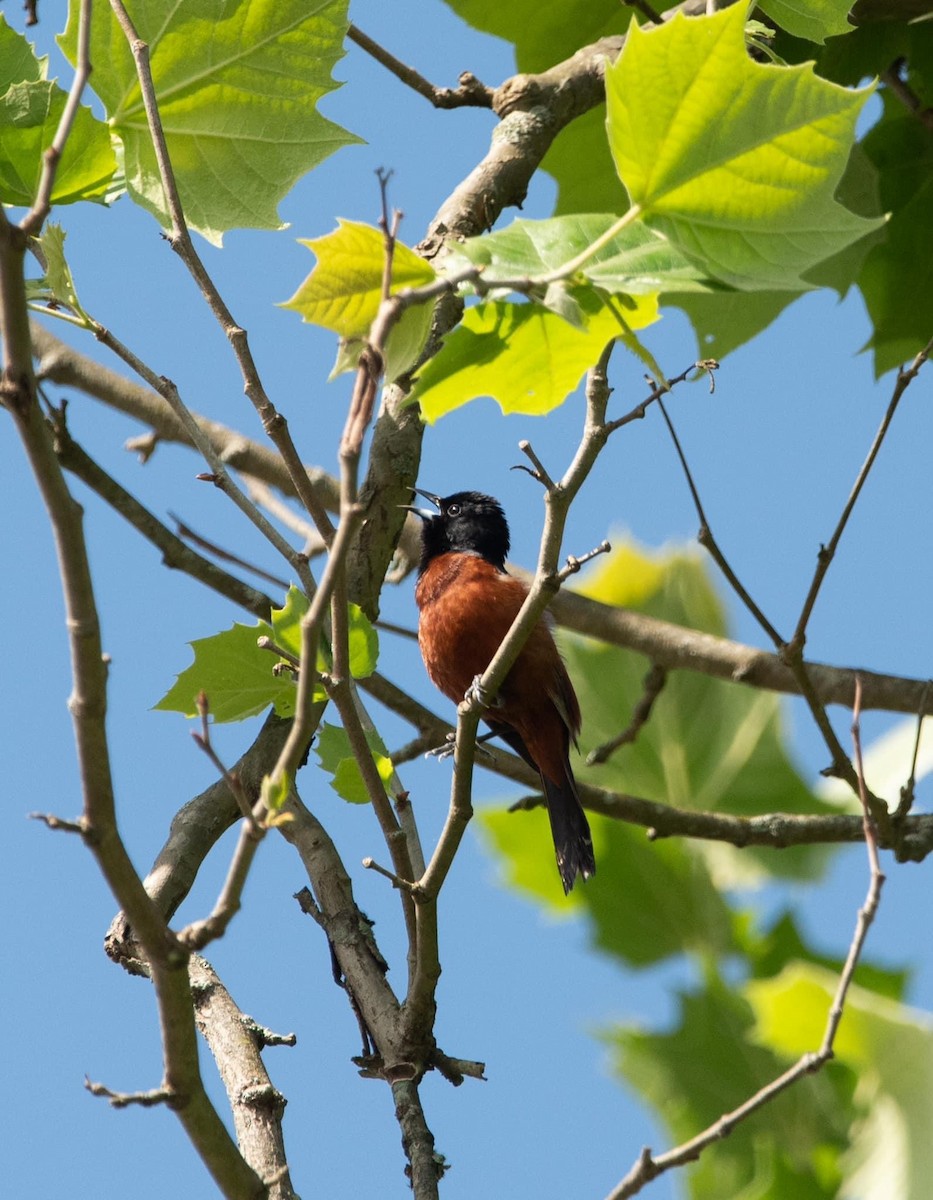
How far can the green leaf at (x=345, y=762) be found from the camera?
2.39m

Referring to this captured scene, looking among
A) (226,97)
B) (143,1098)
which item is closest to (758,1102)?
(143,1098)

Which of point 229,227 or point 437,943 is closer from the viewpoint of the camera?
point 437,943

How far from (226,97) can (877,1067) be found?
7.48 ft

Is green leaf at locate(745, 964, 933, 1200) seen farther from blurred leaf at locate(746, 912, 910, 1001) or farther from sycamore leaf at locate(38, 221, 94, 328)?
sycamore leaf at locate(38, 221, 94, 328)

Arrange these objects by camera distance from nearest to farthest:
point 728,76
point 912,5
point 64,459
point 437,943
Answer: point 728,76
point 437,943
point 64,459
point 912,5

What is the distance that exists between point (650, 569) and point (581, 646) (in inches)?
18.2

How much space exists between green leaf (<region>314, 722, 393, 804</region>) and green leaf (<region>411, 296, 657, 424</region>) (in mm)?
711

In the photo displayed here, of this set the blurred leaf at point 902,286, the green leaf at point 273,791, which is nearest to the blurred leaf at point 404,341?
the green leaf at point 273,791

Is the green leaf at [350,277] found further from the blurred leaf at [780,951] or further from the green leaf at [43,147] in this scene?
the blurred leaf at [780,951]

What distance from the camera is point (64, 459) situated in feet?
11.1

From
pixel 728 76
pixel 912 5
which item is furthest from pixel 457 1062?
pixel 912 5

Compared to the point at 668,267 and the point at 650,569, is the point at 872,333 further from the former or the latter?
the point at 668,267

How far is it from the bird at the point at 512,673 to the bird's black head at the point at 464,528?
0.27 metres

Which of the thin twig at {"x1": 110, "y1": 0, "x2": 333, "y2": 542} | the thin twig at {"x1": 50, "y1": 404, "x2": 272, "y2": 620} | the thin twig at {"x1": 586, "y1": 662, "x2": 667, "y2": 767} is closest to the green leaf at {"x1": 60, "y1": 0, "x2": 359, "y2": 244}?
the thin twig at {"x1": 110, "y1": 0, "x2": 333, "y2": 542}
